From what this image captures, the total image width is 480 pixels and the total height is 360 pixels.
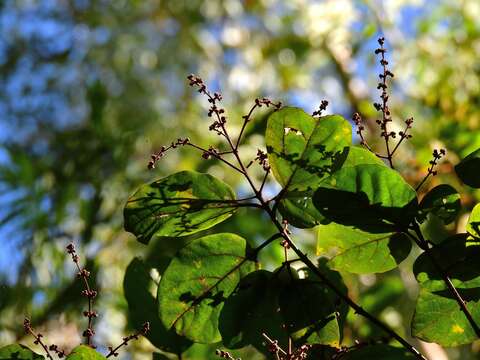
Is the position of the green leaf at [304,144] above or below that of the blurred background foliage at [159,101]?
below

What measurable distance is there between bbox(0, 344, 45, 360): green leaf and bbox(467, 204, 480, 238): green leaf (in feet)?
1.01

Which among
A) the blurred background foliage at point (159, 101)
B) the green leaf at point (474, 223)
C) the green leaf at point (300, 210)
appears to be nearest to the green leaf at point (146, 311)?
the blurred background foliage at point (159, 101)

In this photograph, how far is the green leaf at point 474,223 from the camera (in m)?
0.47

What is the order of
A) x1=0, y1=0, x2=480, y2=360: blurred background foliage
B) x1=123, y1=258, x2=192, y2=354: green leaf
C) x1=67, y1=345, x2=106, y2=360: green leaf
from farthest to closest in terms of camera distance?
x1=0, y1=0, x2=480, y2=360: blurred background foliage < x1=123, y1=258, x2=192, y2=354: green leaf < x1=67, y1=345, x2=106, y2=360: green leaf

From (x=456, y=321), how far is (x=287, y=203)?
6.1 inches

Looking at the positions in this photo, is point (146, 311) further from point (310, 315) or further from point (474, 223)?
point (474, 223)

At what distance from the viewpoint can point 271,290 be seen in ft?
1.67

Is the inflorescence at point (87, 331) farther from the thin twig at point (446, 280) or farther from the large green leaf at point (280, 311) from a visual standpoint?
the thin twig at point (446, 280)

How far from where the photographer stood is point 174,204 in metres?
0.49

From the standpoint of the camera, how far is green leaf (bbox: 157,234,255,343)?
1.61ft

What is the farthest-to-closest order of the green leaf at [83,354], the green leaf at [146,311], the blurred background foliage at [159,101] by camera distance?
the blurred background foliage at [159,101], the green leaf at [146,311], the green leaf at [83,354]

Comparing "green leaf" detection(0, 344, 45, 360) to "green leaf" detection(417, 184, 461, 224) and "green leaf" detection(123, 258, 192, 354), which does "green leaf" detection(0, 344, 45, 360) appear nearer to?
"green leaf" detection(123, 258, 192, 354)

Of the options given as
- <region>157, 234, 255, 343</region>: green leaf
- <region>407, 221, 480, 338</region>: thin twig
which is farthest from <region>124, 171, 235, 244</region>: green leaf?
<region>407, 221, 480, 338</region>: thin twig

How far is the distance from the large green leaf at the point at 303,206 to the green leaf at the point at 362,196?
29 millimetres
